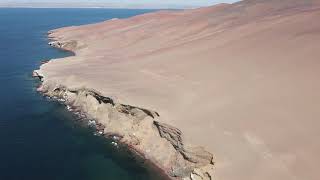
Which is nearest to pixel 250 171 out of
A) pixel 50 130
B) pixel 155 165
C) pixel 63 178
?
pixel 155 165

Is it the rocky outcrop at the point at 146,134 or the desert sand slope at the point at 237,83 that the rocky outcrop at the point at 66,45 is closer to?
the desert sand slope at the point at 237,83

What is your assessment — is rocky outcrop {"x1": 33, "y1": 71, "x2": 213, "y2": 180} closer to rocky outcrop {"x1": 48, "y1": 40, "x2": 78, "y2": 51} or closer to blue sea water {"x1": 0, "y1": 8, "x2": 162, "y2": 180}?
blue sea water {"x1": 0, "y1": 8, "x2": 162, "y2": 180}

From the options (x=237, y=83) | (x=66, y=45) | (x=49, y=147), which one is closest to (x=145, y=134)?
(x=49, y=147)

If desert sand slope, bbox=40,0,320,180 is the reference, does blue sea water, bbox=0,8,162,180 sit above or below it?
below

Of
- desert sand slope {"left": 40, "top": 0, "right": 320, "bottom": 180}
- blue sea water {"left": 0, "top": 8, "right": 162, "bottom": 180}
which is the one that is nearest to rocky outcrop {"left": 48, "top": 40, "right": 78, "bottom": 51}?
desert sand slope {"left": 40, "top": 0, "right": 320, "bottom": 180}

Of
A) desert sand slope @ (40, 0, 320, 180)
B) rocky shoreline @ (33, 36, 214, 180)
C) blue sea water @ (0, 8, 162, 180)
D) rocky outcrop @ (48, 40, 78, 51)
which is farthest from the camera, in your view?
rocky outcrop @ (48, 40, 78, 51)

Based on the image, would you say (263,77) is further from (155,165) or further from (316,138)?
(155,165)

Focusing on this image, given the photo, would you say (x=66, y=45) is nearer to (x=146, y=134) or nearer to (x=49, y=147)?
(x=49, y=147)
